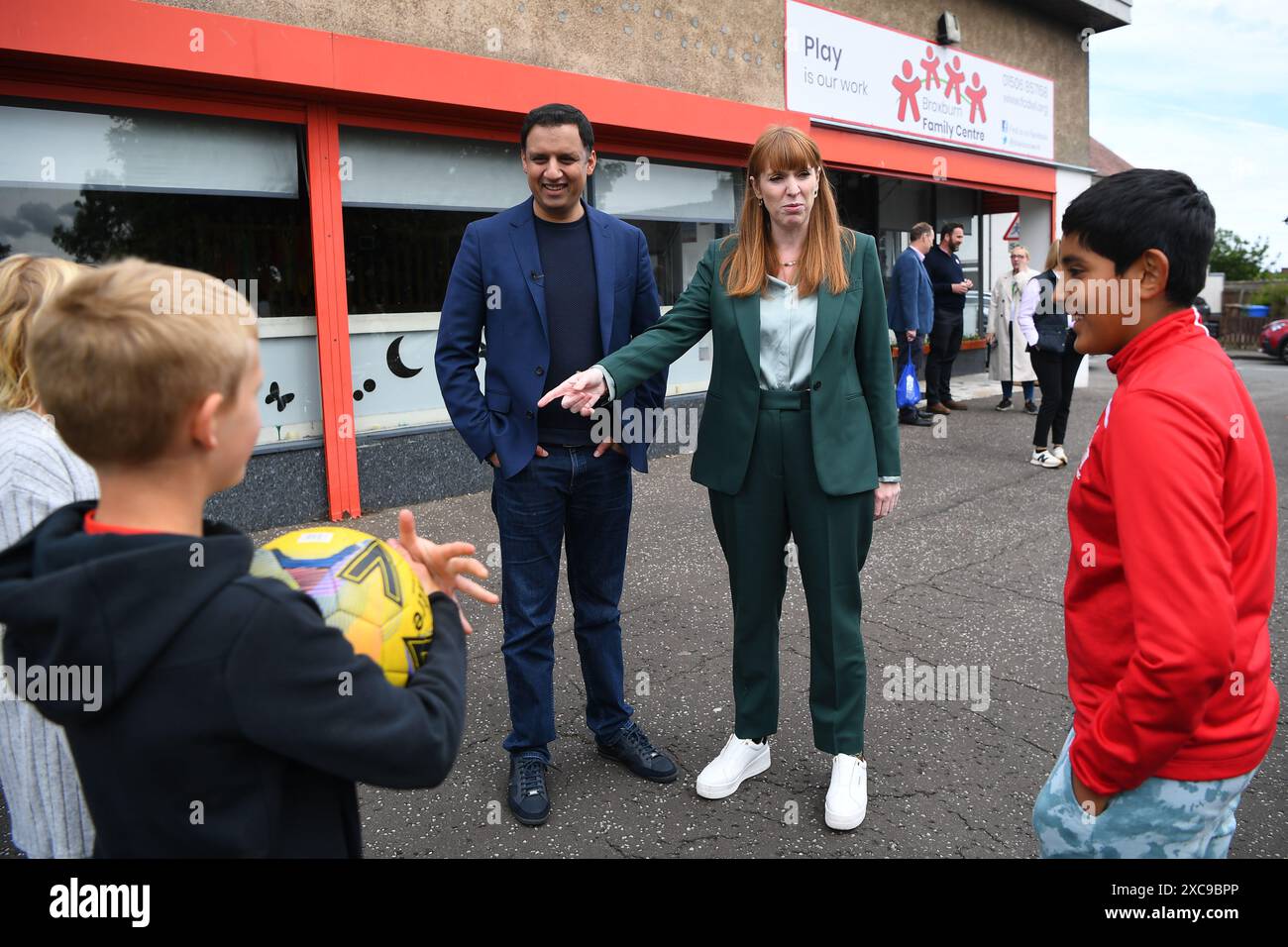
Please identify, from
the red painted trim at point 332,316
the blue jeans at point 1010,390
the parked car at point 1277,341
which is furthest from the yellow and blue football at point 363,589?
the parked car at point 1277,341

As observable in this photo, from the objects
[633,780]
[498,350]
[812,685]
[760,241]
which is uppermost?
[760,241]

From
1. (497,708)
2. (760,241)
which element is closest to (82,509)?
(760,241)

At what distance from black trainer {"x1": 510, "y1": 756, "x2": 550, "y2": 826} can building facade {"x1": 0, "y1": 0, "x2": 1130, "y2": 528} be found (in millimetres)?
4057

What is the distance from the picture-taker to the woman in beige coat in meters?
11.5

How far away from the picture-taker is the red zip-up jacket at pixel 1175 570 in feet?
4.86

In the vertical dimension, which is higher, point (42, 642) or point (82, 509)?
point (82, 509)

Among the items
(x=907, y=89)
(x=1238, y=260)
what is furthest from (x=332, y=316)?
(x=1238, y=260)

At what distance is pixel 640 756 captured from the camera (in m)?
3.51

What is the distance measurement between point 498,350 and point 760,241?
3.18 feet

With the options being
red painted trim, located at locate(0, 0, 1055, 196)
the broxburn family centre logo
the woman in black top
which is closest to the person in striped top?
red painted trim, located at locate(0, 0, 1055, 196)

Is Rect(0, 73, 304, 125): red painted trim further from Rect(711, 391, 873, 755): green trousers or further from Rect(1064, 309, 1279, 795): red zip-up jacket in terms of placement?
Rect(1064, 309, 1279, 795): red zip-up jacket

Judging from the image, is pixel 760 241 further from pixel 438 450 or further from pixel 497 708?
pixel 438 450

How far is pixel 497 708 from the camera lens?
4.09 meters
